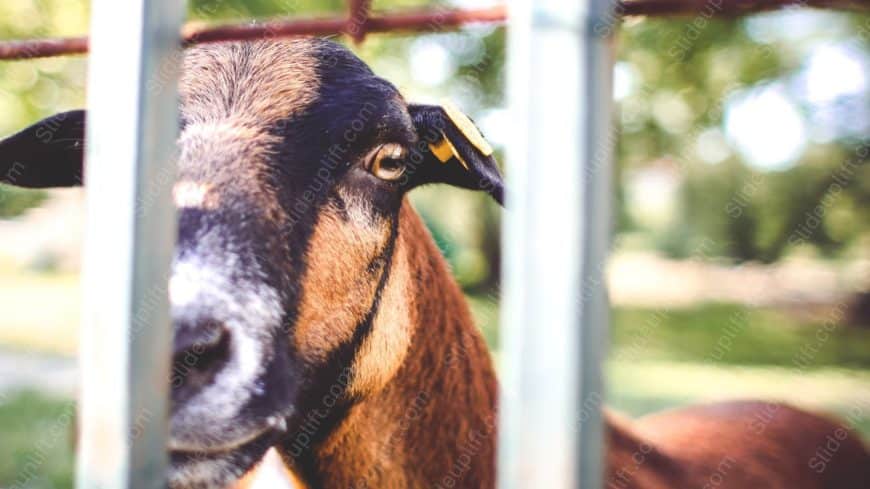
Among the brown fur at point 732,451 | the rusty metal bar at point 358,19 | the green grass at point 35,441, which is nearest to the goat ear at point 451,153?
the rusty metal bar at point 358,19

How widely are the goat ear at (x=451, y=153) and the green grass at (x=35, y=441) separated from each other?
4.74m

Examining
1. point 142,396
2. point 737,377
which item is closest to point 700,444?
point 142,396

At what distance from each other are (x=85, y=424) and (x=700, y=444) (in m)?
2.96

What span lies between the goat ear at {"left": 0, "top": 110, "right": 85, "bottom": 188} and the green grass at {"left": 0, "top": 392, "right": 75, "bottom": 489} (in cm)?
405

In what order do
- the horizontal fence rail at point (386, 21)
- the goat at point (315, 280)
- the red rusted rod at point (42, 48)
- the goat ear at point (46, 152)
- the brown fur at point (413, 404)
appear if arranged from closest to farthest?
the horizontal fence rail at point (386, 21) → the goat at point (315, 280) → the red rusted rod at point (42, 48) → the brown fur at point (413, 404) → the goat ear at point (46, 152)

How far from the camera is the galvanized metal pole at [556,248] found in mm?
800

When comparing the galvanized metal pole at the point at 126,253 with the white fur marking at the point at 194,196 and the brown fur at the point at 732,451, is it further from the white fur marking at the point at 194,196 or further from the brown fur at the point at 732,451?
the brown fur at the point at 732,451

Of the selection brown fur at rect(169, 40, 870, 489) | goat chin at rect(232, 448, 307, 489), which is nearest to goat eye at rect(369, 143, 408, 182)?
brown fur at rect(169, 40, 870, 489)

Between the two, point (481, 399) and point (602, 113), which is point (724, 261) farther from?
point (602, 113)

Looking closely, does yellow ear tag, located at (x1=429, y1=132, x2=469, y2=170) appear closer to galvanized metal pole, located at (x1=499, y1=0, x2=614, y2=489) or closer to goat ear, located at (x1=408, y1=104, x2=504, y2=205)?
goat ear, located at (x1=408, y1=104, x2=504, y2=205)

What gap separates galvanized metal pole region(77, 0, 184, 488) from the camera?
0.86 m

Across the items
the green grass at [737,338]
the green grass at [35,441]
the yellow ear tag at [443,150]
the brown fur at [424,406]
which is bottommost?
the green grass at [737,338]

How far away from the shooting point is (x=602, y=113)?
83cm

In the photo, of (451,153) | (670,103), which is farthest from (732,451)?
(670,103)
